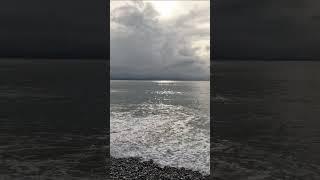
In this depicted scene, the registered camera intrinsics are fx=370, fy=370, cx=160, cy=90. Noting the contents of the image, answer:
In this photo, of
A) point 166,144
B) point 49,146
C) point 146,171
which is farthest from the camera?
point 166,144

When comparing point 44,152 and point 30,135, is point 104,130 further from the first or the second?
point 44,152

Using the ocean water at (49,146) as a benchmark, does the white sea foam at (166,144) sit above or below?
below

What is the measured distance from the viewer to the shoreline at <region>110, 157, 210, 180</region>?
373 inches

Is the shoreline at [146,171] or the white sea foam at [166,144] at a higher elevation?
the shoreline at [146,171]

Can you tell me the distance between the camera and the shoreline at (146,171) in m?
9.48

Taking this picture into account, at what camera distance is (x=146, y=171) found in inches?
396

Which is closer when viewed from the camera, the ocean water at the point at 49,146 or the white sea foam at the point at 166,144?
the ocean water at the point at 49,146

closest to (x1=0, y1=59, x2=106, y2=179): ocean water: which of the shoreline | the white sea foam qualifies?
the shoreline

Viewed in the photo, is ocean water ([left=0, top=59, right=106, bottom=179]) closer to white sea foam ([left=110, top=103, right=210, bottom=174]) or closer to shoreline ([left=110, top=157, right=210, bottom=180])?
shoreline ([left=110, top=157, right=210, bottom=180])

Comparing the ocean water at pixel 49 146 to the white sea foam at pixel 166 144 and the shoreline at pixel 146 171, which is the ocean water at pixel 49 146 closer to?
the shoreline at pixel 146 171

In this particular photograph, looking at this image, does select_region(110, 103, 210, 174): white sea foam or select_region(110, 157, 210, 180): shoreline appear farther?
select_region(110, 103, 210, 174): white sea foam

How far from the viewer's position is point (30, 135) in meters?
15.3

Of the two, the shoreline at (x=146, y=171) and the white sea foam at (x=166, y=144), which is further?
the white sea foam at (x=166, y=144)

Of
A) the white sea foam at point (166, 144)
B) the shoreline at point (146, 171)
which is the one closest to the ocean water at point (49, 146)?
the shoreline at point (146, 171)
